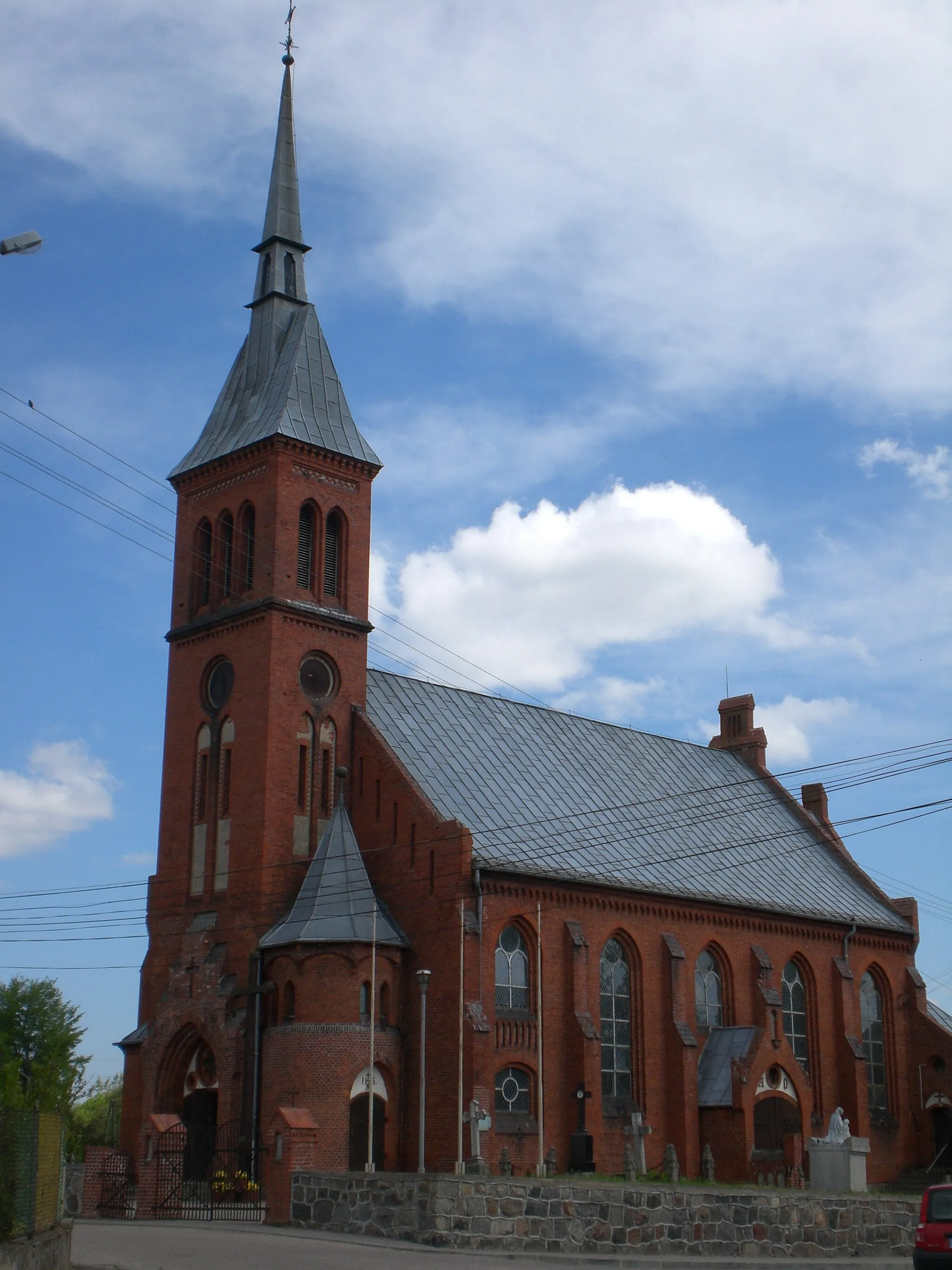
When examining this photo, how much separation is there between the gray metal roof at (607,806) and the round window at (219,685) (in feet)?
13.5

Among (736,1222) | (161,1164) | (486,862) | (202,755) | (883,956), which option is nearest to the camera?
(736,1222)

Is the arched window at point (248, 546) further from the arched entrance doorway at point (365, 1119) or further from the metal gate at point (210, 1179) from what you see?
the metal gate at point (210, 1179)

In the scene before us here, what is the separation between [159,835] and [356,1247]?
65.5ft

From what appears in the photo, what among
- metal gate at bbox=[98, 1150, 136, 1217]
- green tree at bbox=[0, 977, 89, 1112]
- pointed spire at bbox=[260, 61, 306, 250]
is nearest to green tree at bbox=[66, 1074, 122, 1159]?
green tree at bbox=[0, 977, 89, 1112]

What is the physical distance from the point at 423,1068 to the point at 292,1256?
502 inches

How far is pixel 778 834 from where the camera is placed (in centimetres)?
5406

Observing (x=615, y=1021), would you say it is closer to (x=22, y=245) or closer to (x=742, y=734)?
(x=742, y=734)

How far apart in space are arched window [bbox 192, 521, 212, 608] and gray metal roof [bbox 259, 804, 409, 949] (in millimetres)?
8151

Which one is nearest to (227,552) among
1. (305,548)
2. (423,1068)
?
(305,548)

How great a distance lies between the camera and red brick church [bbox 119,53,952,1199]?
38031mm

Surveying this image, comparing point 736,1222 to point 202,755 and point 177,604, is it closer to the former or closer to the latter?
point 202,755

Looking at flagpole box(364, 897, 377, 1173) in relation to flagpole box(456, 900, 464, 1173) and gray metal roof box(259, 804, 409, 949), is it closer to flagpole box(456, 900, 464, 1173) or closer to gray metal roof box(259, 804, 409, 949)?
gray metal roof box(259, 804, 409, 949)

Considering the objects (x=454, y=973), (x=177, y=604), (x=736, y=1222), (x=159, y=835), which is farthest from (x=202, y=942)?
(x=736, y=1222)

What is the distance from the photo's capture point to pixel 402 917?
1583 inches
